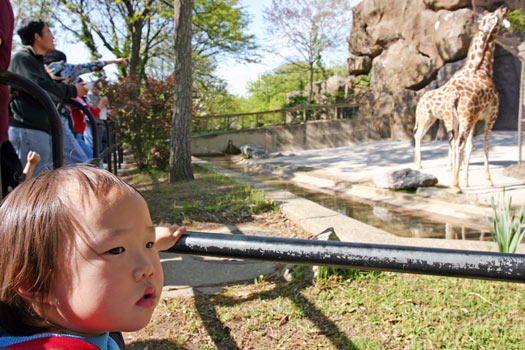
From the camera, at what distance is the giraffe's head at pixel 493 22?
780cm

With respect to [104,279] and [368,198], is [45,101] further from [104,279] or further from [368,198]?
[368,198]

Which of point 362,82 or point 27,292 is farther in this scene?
point 362,82

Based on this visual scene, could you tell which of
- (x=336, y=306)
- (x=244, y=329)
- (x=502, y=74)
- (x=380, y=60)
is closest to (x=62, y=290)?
(x=244, y=329)

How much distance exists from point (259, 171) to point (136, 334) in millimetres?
10762

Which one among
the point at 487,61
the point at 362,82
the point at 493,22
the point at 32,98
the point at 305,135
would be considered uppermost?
the point at 362,82

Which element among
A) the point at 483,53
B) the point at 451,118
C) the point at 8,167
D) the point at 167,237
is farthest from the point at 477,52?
the point at 167,237

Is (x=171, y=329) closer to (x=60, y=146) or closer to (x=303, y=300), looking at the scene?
(x=303, y=300)

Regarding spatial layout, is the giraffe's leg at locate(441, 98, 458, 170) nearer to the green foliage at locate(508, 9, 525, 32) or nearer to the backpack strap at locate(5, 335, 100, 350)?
the green foliage at locate(508, 9, 525, 32)

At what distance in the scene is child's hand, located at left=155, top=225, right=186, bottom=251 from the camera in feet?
4.06

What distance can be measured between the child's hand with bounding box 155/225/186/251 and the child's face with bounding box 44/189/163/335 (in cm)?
28

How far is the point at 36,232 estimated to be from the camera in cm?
90

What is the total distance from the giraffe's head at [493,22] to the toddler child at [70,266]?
876 centimetres

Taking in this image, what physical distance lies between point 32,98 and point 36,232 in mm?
2787

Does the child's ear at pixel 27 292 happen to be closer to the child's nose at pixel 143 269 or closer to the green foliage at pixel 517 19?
the child's nose at pixel 143 269
